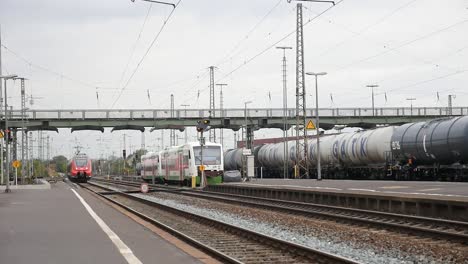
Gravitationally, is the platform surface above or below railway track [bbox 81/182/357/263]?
above

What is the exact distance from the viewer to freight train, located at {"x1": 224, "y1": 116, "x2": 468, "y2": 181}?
32.7 m

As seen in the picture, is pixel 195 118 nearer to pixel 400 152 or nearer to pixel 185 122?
pixel 185 122

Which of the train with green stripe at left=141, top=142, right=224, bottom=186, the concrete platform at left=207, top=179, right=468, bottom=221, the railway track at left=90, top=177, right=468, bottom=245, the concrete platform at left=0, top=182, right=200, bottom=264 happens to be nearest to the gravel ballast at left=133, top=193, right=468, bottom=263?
the railway track at left=90, top=177, right=468, bottom=245

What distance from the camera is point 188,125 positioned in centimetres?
7019

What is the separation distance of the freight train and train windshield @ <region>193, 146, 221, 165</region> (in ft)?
30.4

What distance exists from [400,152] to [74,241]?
28.0m

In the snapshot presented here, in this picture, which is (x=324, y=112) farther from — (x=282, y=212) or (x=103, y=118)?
(x=282, y=212)

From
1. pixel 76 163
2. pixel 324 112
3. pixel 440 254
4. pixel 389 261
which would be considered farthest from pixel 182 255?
pixel 76 163

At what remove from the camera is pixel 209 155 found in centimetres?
4681

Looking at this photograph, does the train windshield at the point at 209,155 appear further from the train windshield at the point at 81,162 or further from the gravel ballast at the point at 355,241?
the train windshield at the point at 81,162

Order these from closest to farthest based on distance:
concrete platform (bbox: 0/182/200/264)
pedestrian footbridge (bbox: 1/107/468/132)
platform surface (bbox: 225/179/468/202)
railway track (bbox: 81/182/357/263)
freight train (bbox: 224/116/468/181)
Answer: railway track (bbox: 81/182/357/263) < concrete platform (bbox: 0/182/200/264) < platform surface (bbox: 225/179/468/202) < freight train (bbox: 224/116/468/181) < pedestrian footbridge (bbox: 1/107/468/132)

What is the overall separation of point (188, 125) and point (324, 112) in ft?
52.1

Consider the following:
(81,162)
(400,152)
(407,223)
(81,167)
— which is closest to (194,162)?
(400,152)

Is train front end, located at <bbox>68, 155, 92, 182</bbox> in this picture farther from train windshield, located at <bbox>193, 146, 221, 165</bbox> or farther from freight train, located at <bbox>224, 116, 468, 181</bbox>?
train windshield, located at <bbox>193, 146, 221, 165</bbox>
